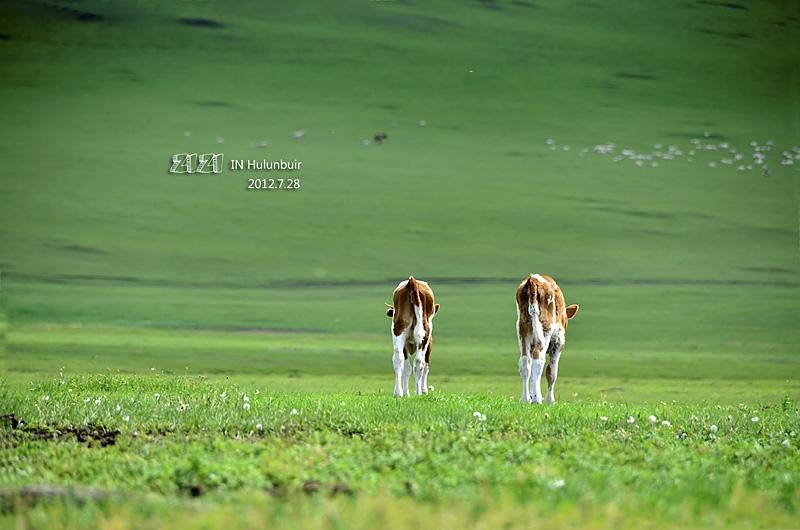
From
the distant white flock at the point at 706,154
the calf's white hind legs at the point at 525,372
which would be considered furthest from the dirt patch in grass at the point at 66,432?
the distant white flock at the point at 706,154

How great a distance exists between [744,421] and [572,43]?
4661cm

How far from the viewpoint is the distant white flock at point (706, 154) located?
5469 cm

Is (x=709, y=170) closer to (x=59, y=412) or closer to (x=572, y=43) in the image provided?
(x=572, y=43)

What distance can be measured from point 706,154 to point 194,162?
2419 centimetres

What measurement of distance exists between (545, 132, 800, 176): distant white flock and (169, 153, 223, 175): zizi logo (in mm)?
16196

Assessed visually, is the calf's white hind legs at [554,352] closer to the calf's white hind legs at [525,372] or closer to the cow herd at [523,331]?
the cow herd at [523,331]

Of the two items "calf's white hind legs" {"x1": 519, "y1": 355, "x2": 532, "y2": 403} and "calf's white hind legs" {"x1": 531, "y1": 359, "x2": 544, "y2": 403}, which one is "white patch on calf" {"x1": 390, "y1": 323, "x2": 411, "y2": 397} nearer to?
"calf's white hind legs" {"x1": 519, "y1": 355, "x2": 532, "y2": 403}

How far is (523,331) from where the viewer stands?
58.6ft

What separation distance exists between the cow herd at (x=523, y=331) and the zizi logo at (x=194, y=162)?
3494cm

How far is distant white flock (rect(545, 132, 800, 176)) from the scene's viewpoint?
54.7 meters

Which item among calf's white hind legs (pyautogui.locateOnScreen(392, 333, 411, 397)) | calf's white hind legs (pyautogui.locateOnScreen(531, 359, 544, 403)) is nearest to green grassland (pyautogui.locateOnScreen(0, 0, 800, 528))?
calf's white hind legs (pyautogui.locateOnScreen(531, 359, 544, 403))

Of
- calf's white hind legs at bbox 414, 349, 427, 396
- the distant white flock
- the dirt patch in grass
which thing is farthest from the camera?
the distant white flock

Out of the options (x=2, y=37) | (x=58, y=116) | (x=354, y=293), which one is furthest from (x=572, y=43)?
(x=2, y=37)

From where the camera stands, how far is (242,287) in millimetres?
45844
